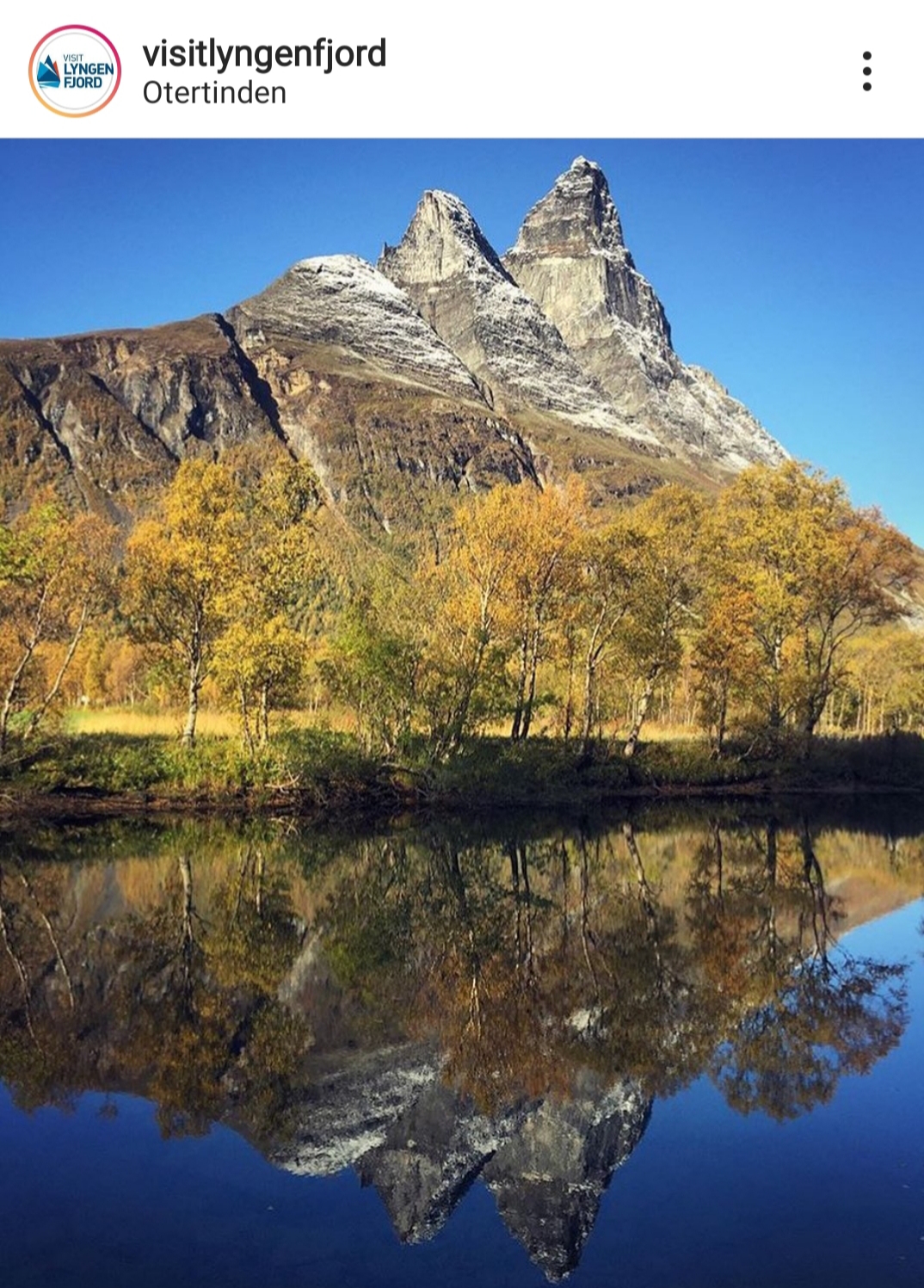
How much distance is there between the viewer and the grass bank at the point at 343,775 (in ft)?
109

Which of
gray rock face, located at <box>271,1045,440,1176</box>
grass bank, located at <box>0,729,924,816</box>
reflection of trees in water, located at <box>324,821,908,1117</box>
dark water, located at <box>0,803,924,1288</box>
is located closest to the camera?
dark water, located at <box>0,803,924,1288</box>

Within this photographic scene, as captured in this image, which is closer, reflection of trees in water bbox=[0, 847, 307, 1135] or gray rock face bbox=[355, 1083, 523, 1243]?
gray rock face bbox=[355, 1083, 523, 1243]

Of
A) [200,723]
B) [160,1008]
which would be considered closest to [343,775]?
[200,723]

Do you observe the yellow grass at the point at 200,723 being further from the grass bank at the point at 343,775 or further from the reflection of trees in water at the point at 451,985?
the reflection of trees in water at the point at 451,985

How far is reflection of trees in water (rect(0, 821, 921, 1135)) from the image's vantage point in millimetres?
11344

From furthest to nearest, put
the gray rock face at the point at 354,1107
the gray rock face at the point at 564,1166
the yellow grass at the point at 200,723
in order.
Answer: the yellow grass at the point at 200,723 → the gray rock face at the point at 354,1107 → the gray rock face at the point at 564,1166

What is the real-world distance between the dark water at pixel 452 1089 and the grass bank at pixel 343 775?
39.9 ft

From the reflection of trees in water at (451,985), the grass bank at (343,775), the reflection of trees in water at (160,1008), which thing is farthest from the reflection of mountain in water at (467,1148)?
the grass bank at (343,775)

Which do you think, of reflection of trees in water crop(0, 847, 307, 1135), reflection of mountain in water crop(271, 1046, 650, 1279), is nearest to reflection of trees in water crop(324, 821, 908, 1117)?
reflection of mountain in water crop(271, 1046, 650, 1279)
